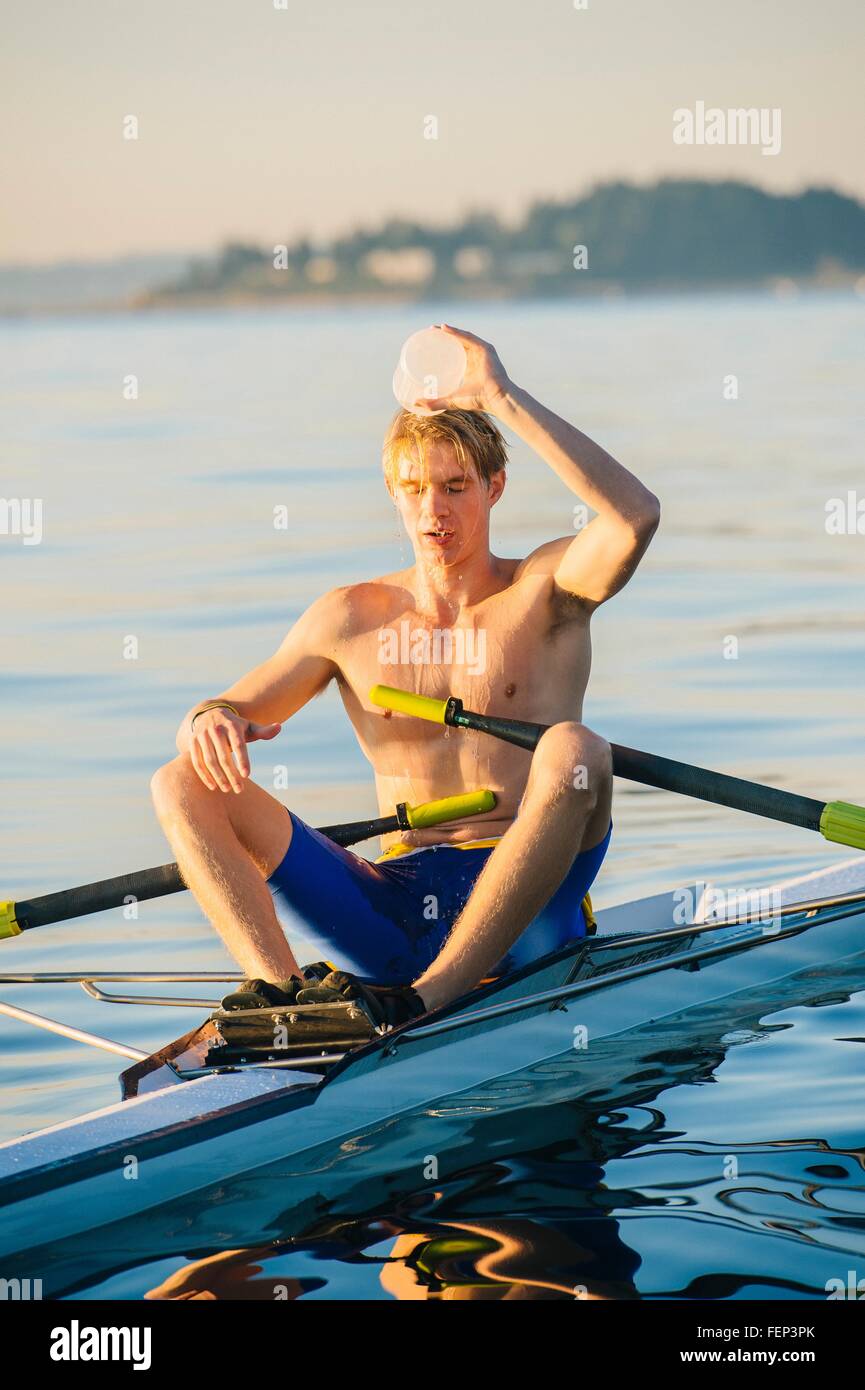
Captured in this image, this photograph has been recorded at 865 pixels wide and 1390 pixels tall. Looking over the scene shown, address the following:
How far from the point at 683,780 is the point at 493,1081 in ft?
3.16

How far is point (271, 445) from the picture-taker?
2488 centimetres

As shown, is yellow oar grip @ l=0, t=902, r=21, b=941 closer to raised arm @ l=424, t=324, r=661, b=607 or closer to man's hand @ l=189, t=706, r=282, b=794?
man's hand @ l=189, t=706, r=282, b=794

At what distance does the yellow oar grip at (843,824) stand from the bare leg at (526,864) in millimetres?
747

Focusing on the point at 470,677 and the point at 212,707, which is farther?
the point at 470,677

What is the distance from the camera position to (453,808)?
17.9 feet

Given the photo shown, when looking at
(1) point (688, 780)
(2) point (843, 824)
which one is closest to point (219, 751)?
(1) point (688, 780)

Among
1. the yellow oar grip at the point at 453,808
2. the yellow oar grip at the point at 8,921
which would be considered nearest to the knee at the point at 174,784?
the yellow oar grip at the point at 8,921

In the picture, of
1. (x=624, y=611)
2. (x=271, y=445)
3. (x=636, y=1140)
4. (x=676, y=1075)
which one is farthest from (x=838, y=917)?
(x=271, y=445)

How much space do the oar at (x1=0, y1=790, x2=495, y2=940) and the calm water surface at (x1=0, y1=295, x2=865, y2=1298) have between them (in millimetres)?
533

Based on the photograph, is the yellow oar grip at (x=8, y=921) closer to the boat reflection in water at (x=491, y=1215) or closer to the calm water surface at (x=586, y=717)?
the calm water surface at (x=586, y=717)

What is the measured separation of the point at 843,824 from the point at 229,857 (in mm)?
1693

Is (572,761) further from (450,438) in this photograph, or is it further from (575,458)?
(450,438)

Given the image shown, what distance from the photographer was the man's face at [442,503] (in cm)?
547
